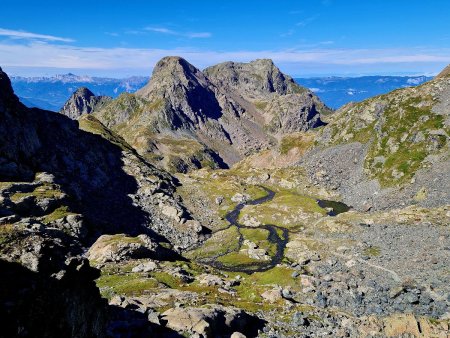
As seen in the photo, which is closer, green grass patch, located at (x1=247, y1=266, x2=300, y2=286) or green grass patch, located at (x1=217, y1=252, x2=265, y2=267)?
green grass patch, located at (x1=247, y1=266, x2=300, y2=286)

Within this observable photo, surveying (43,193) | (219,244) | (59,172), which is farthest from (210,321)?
(59,172)

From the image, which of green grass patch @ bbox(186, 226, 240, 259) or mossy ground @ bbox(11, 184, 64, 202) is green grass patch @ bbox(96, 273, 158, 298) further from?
green grass patch @ bbox(186, 226, 240, 259)

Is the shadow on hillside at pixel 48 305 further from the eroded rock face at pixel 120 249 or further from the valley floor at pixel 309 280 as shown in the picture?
the eroded rock face at pixel 120 249

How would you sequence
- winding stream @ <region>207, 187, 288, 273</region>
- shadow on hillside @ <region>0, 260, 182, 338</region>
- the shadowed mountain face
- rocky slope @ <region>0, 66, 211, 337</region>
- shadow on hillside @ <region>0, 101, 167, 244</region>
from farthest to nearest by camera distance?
shadow on hillside @ <region>0, 101, 167, 244</region>, the shadowed mountain face, winding stream @ <region>207, 187, 288, 273</region>, rocky slope @ <region>0, 66, 211, 337</region>, shadow on hillside @ <region>0, 260, 182, 338</region>

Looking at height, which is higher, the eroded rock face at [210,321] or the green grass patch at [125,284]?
the eroded rock face at [210,321]

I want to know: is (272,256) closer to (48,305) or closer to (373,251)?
(373,251)

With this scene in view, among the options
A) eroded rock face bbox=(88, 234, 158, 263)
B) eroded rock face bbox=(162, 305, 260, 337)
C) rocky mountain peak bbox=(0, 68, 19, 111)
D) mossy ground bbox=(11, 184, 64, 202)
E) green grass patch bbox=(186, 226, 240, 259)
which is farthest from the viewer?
rocky mountain peak bbox=(0, 68, 19, 111)

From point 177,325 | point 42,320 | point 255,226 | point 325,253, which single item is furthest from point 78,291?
point 255,226

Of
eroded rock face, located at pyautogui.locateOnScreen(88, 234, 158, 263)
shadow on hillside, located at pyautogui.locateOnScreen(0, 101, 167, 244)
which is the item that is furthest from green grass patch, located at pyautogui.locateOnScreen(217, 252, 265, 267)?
eroded rock face, located at pyautogui.locateOnScreen(88, 234, 158, 263)

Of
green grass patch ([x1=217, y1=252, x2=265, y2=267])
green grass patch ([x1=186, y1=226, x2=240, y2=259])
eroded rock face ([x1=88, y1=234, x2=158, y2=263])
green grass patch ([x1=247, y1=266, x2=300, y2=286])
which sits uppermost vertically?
eroded rock face ([x1=88, y1=234, x2=158, y2=263])

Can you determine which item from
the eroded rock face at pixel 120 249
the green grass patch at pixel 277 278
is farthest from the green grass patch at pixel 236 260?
the eroded rock face at pixel 120 249

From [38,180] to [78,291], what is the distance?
128 meters

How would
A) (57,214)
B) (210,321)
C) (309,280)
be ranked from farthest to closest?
(57,214)
(309,280)
(210,321)

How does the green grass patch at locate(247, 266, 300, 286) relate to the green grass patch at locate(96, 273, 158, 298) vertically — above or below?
below
